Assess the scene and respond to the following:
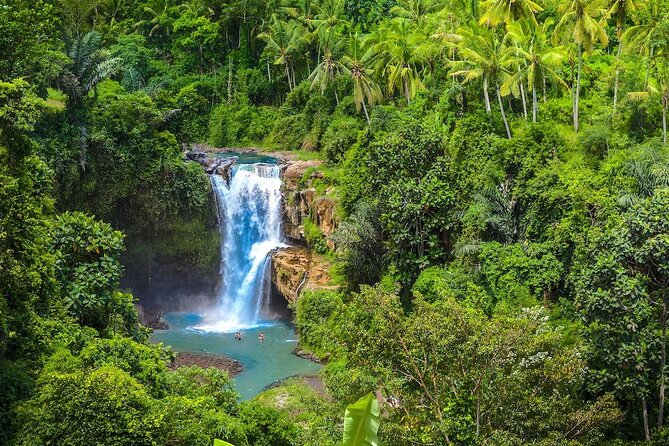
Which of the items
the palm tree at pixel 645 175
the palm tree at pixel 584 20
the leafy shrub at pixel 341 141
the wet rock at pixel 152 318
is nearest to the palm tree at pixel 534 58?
the palm tree at pixel 584 20

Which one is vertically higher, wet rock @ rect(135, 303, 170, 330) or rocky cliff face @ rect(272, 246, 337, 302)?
rocky cliff face @ rect(272, 246, 337, 302)

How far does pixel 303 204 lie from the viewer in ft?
111

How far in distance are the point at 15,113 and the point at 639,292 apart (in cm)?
1492

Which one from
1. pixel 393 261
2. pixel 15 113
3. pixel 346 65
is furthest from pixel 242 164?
pixel 15 113

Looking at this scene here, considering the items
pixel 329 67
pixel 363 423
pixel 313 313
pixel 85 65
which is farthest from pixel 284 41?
pixel 363 423

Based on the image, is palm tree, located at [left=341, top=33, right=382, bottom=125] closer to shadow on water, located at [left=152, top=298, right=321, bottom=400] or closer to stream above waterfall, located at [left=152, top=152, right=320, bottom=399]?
stream above waterfall, located at [left=152, top=152, right=320, bottom=399]

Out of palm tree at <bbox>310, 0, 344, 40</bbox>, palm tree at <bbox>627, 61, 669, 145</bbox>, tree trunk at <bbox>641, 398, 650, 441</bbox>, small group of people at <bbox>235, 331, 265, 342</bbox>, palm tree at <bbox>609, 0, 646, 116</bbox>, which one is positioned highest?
palm tree at <bbox>310, 0, 344, 40</bbox>

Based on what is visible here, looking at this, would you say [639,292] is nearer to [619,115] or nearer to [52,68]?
[619,115]

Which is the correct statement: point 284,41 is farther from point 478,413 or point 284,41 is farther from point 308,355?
point 478,413

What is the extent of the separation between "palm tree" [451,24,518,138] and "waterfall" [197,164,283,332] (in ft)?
36.5

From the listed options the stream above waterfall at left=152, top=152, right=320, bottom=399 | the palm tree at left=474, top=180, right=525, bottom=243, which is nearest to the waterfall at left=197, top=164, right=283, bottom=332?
the stream above waterfall at left=152, top=152, right=320, bottom=399

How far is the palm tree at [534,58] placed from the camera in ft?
87.2

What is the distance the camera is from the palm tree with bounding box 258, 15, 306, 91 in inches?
1763

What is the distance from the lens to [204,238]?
3588 centimetres
